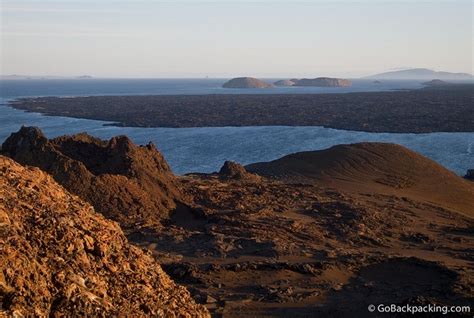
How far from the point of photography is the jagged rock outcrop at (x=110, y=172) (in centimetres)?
1459

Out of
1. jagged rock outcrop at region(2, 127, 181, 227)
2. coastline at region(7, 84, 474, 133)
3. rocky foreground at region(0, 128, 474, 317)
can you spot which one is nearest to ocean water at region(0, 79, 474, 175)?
coastline at region(7, 84, 474, 133)

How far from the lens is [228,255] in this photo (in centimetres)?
1216

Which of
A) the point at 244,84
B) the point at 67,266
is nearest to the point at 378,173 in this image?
the point at 67,266

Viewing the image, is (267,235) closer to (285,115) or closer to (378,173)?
(378,173)

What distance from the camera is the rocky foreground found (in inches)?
281

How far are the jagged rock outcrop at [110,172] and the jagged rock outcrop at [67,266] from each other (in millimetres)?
6427

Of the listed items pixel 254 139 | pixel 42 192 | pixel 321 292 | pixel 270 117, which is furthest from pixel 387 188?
pixel 270 117

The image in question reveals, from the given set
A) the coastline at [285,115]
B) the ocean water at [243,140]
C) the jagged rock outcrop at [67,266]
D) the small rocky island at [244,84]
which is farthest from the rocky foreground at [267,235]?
the small rocky island at [244,84]

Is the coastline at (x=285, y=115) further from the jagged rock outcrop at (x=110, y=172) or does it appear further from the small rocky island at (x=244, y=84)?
the small rocky island at (x=244, y=84)

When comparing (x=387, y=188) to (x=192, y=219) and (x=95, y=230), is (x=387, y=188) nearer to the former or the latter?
(x=192, y=219)

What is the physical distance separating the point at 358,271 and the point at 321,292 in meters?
1.67

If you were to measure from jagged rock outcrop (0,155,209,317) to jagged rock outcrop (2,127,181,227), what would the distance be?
21.1 feet

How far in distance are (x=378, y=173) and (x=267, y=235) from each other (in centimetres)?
1171

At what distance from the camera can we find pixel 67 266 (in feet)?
20.6
